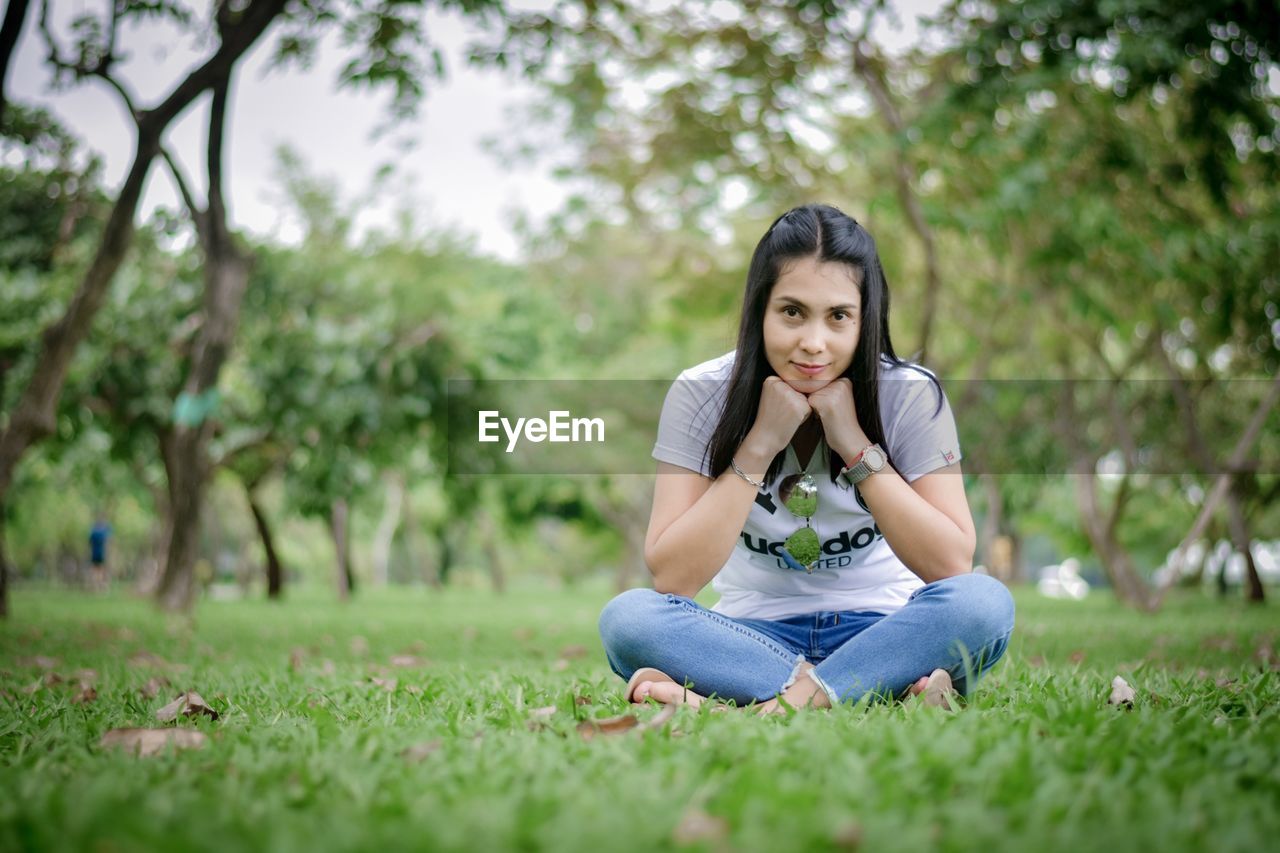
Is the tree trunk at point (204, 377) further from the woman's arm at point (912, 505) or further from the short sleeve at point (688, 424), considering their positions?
the woman's arm at point (912, 505)

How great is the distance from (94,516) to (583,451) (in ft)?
56.0

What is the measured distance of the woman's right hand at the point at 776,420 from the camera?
294cm

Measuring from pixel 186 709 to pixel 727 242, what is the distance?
35.2ft

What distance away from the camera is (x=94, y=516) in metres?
30.3

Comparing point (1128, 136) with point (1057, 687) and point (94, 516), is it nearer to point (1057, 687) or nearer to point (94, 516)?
point (1057, 687)

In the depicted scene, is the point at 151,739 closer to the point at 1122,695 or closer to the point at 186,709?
the point at 186,709

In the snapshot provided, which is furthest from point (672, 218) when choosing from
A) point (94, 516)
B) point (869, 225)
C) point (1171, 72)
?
point (94, 516)

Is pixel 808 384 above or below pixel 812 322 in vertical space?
below

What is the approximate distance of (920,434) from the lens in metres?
3.07

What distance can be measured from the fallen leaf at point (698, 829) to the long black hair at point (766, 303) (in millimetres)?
1549

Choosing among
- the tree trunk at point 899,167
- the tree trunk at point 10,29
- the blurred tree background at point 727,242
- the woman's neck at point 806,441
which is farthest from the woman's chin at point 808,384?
the tree trunk at point 899,167

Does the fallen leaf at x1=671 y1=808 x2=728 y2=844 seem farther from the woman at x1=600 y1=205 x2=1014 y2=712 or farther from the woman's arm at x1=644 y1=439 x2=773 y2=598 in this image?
the woman's arm at x1=644 y1=439 x2=773 y2=598

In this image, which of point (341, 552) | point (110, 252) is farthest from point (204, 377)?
point (341, 552)

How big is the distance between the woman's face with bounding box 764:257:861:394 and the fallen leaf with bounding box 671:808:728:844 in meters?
1.67
